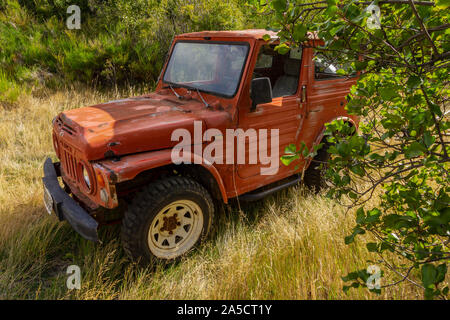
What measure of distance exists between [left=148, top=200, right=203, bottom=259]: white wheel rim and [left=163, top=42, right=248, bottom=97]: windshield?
103 centimetres

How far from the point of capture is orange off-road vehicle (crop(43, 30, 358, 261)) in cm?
241

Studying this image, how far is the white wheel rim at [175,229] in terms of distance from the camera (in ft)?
8.47

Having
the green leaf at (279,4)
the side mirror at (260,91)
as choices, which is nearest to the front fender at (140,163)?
the side mirror at (260,91)

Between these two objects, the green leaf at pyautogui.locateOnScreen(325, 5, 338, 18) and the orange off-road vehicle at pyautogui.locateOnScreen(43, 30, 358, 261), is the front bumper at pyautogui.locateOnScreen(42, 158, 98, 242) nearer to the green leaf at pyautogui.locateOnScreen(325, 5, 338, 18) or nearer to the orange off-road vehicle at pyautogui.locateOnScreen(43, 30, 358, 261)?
the orange off-road vehicle at pyautogui.locateOnScreen(43, 30, 358, 261)

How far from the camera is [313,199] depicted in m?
3.53

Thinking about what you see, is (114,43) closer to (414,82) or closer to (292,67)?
(292,67)

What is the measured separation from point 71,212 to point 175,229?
777 millimetres

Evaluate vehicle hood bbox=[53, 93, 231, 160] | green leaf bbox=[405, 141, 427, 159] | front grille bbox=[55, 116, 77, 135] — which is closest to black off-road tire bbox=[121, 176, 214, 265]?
vehicle hood bbox=[53, 93, 231, 160]

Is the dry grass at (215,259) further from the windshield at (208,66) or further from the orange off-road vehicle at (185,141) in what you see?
the windshield at (208,66)

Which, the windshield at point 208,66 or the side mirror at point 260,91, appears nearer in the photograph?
the side mirror at point 260,91

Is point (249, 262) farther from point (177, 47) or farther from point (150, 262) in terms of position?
point (177, 47)

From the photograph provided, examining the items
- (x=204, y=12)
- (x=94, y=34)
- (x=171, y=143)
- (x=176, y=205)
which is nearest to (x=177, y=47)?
(x=171, y=143)

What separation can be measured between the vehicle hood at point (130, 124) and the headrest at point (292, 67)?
105 cm

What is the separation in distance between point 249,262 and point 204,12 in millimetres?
6400
